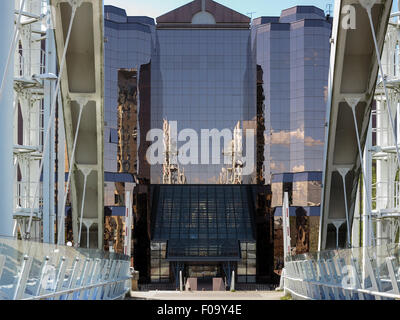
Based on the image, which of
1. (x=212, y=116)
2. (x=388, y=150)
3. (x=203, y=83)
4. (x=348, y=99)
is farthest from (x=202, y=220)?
(x=348, y=99)

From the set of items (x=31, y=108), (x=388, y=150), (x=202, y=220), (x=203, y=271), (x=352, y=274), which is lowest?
(x=203, y=271)

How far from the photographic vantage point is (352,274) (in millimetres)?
14258

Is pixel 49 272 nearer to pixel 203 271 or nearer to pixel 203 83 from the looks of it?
pixel 203 271

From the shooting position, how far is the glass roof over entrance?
71.3 metres

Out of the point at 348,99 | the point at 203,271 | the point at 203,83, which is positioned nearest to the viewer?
the point at 348,99

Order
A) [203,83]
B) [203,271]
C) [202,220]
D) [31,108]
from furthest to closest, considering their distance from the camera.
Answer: [203,83] < [202,220] < [203,271] < [31,108]

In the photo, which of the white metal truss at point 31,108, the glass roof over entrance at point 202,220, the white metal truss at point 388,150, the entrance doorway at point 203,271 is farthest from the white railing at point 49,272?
the entrance doorway at point 203,271

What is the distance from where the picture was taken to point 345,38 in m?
22.9

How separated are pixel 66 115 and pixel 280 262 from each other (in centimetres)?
4798

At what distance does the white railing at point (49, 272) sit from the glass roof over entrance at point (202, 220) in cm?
4974

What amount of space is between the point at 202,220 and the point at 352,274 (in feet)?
200

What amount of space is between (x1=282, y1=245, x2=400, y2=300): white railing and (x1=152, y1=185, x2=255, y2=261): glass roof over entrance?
47.3 metres
